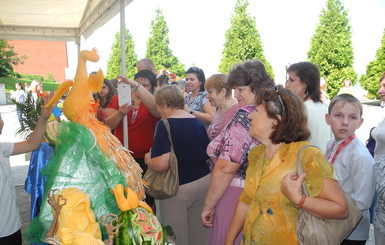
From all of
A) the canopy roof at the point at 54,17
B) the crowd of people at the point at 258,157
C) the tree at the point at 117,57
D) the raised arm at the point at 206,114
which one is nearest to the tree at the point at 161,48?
the tree at the point at 117,57

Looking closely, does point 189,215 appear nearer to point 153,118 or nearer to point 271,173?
point 153,118

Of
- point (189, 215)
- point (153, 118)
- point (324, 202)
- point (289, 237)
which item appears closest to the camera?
point (324, 202)

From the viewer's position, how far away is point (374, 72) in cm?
2306

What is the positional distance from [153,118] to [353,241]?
2.09 meters

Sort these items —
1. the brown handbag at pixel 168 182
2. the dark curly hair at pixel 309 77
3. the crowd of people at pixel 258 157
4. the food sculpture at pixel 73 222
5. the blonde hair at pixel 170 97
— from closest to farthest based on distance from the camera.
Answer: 1. the food sculpture at pixel 73 222
2. the crowd of people at pixel 258 157
3. the brown handbag at pixel 168 182
4. the blonde hair at pixel 170 97
5. the dark curly hair at pixel 309 77

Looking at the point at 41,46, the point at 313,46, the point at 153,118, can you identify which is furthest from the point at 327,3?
the point at 41,46

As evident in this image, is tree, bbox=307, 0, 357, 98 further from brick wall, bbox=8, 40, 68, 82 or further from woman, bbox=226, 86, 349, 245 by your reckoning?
brick wall, bbox=8, 40, 68, 82

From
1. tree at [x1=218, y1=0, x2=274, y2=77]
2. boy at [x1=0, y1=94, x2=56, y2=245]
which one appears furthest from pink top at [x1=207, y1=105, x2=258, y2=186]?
tree at [x1=218, y1=0, x2=274, y2=77]

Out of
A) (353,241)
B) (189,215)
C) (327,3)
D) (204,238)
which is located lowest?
(204,238)

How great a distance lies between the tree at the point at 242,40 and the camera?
23000 millimetres

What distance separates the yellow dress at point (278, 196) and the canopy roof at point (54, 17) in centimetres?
293

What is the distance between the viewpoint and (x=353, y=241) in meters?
2.00

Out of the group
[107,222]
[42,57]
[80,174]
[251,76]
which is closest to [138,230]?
[107,222]

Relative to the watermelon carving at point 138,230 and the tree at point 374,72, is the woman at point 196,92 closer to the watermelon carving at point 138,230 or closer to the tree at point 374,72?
the watermelon carving at point 138,230
